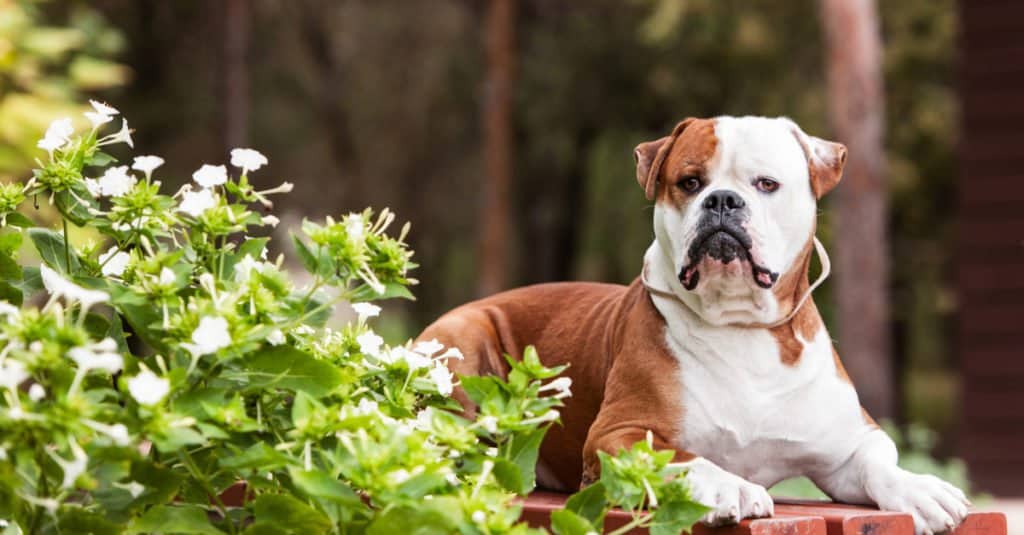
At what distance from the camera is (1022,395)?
35.1ft

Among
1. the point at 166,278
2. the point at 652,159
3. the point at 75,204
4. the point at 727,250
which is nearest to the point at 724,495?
the point at 727,250

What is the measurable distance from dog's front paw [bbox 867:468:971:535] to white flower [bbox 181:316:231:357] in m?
1.40

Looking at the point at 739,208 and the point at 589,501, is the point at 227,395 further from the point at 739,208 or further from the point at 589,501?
the point at 739,208

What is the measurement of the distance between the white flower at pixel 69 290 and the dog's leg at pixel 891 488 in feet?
5.10

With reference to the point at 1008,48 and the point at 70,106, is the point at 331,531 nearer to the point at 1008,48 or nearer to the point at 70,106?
the point at 70,106

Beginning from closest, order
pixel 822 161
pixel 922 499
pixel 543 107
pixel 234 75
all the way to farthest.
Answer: pixel 922 499 < pixel 822 161 < pixel 234 75 < pixel 543 107

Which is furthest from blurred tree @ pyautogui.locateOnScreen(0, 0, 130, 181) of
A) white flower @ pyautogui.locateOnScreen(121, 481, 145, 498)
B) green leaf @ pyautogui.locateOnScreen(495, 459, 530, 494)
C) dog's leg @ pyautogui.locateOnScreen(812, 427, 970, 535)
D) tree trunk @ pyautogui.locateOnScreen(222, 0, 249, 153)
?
green leaf @ pyautogui.locateOnScreen(495, 459, 530, 494)

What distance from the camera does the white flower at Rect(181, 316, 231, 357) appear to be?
2.00m

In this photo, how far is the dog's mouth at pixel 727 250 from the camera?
8.67 feet

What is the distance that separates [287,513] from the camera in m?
2.16

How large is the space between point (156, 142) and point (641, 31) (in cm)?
650

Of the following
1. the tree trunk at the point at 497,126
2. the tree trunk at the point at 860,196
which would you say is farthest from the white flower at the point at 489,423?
the tree trunk at the point at 497,126

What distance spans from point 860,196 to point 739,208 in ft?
29.4

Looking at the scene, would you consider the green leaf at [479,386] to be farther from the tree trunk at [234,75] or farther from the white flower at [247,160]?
the tree trunk at [234,75]
